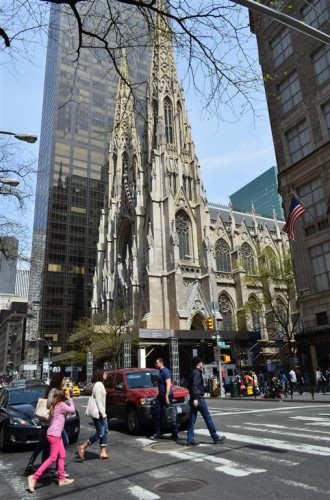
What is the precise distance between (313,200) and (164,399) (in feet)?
68.0

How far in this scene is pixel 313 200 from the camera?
26.2 meters

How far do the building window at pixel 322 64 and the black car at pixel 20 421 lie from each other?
25386 millimetres

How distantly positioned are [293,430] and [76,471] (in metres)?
5.25

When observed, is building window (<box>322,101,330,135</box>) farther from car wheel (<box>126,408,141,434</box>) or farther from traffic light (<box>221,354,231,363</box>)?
car wheel (<box>126,408,141,434</box>)

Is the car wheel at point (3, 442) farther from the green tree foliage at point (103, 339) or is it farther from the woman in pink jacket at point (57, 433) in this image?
the green tree foliage at point (103, 339)

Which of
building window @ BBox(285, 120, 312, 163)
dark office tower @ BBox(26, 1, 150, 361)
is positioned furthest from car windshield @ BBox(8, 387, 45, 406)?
dark office tower @ BBox(26, 1, 150, 361)

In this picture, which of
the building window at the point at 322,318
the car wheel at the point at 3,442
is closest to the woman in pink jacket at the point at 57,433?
the car wheel at the point at 3,442

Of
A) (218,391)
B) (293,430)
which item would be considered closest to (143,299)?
(218,391)

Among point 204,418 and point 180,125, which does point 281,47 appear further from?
point 204,418

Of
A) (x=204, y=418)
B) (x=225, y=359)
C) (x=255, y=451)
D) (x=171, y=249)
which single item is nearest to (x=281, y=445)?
(x=255, y=451)

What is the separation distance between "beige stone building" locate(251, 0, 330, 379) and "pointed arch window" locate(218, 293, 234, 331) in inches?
914

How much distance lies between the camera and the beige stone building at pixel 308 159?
24828 mm

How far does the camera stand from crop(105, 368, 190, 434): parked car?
10227 mm

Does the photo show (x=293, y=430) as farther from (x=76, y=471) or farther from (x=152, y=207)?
(x=152, y=207)
